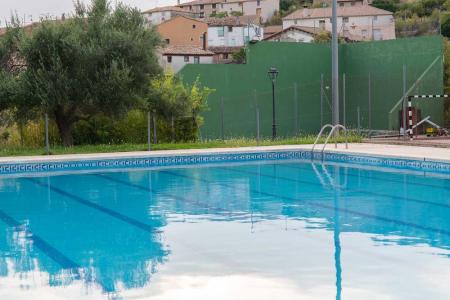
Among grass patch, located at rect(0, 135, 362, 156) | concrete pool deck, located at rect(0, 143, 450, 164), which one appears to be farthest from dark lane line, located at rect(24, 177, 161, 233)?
grass patch, located at rect(0, 135, 362, 156)

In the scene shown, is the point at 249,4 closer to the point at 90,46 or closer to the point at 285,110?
the point at 285,110

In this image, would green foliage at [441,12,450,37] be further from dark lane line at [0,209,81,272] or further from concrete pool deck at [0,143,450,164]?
dark lane line at [0,209,81,272]

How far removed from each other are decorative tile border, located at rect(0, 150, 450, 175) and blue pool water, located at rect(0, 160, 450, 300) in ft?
3.22

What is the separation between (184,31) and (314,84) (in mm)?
45547

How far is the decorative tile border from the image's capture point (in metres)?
13.4

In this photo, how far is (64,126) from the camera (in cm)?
1666

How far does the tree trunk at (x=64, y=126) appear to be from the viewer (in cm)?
1642

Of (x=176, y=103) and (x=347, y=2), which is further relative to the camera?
(x=347, y=2)

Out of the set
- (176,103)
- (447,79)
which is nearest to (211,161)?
(176,103)

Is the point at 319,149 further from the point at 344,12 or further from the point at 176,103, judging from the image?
the point at 344,12

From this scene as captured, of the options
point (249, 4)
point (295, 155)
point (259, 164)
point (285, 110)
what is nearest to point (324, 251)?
point (259, 164)

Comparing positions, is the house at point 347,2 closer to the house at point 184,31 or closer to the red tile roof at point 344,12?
the red tile roof at point 344,12

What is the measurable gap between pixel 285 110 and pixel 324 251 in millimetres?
16451

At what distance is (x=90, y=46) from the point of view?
15.6 meters
